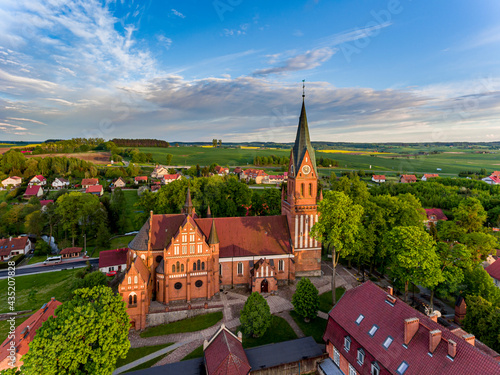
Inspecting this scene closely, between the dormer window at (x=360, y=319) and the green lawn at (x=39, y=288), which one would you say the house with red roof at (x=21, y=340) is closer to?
the green lawn at (x=39, y=288)

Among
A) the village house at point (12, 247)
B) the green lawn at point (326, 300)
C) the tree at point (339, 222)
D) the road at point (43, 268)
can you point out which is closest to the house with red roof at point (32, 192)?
the village house at point (12, 247)

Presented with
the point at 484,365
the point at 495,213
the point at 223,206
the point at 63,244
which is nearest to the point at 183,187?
the point at 223,206

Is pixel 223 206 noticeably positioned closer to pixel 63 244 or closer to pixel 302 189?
pixel 302 189

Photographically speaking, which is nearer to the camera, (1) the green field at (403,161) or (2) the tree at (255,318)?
(2) the tree at (255,318)

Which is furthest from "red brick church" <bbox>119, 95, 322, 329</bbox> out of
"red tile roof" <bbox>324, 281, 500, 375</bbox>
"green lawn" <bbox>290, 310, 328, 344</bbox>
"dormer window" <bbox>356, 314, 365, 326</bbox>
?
"dormer window" <bbox>356, 314, 365, 326</bbox>

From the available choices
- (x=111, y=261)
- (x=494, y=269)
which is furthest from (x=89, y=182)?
(x=494, y=269)

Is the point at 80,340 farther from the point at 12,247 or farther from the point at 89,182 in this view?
the point at 89,182

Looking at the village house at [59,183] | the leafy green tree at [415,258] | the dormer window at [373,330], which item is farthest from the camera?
the village house at [59,183]

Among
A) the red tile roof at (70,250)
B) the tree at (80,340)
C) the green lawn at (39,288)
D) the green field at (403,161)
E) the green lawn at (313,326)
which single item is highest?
the green field at (403,161)
